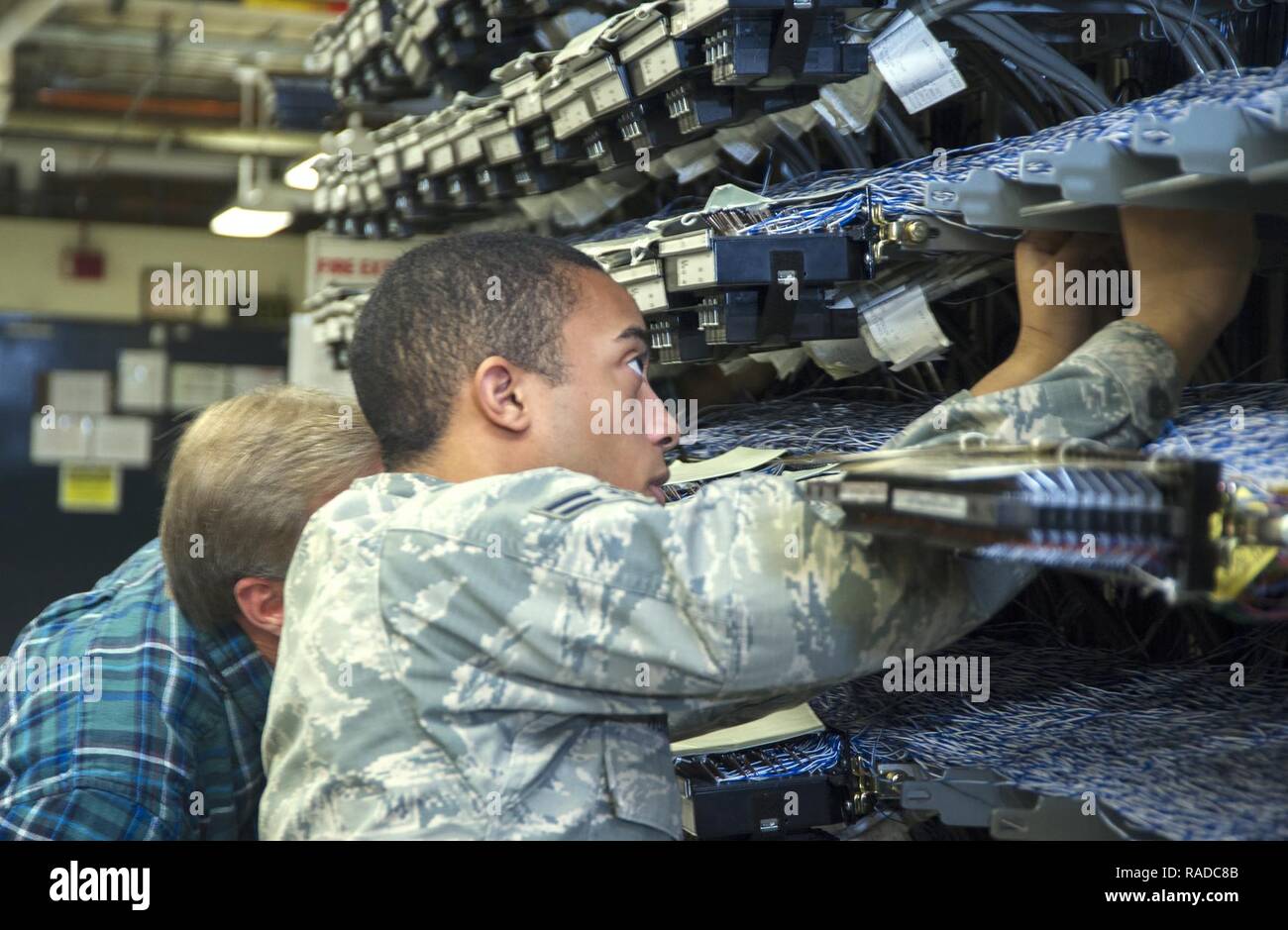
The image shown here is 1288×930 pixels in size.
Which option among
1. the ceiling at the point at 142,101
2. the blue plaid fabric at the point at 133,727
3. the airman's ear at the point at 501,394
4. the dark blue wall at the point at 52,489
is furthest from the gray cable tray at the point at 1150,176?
the dark blue wall at the point at 52,489

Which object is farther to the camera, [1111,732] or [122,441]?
[122,441]

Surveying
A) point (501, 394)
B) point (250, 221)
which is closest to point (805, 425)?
point (501, 394)

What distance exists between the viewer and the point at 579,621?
1.10 m

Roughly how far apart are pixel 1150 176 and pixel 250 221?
6634mm

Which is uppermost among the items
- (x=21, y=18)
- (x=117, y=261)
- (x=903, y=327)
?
(x=21, y=18)

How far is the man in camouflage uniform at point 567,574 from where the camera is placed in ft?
3.54

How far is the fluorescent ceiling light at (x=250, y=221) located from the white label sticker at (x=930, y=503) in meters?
6.10

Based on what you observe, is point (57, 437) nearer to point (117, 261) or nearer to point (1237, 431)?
point (117, 261)

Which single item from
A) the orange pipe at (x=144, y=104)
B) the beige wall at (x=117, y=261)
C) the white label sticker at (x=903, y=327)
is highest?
the orange pipe at (x=144, y=104)

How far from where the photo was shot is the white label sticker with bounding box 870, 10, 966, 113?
1413 millimetres

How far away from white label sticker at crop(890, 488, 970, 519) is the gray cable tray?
272 mm

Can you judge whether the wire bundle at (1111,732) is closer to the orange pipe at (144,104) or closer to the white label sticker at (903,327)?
the white label sticker at (903,327)

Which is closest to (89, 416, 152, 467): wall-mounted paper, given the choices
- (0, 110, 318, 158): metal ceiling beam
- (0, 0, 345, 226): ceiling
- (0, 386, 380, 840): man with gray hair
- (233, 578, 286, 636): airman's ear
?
(0, 0, 345, 226): ceiling
